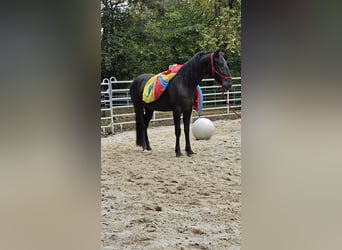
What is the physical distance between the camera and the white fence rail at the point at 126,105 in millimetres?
5891

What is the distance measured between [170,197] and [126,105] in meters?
4.22

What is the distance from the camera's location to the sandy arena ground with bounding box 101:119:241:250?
1.85 meters

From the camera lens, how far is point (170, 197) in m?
2.62

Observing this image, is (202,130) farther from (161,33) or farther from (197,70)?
(161,33)

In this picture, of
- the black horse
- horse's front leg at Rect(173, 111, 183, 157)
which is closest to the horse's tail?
the black horse

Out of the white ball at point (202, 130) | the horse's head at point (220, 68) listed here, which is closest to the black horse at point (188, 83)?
the horse's head at point (220, 68)

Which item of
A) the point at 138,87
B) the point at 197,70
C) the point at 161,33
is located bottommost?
the point at 138,87

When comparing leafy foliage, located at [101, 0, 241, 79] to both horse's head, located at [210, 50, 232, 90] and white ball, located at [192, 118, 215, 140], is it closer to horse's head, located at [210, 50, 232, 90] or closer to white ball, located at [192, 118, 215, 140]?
white ball, located at [192, 118, 215, 140]

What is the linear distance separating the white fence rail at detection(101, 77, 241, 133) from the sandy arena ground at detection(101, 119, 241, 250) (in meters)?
1.25

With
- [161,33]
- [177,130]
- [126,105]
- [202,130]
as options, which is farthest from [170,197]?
[161,33]

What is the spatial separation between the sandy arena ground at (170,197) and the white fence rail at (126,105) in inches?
49.4
